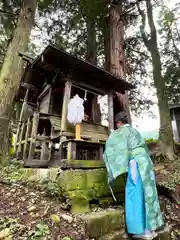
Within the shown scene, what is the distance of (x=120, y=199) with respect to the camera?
148 inches

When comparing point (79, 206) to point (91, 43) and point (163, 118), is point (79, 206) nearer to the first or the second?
point (163, 118)

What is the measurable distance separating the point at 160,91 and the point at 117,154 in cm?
666

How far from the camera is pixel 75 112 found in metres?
4.44

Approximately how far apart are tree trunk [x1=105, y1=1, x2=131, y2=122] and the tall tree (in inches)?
98.3

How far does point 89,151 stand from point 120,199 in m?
1.66

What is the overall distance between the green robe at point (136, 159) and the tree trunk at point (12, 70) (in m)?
2.95

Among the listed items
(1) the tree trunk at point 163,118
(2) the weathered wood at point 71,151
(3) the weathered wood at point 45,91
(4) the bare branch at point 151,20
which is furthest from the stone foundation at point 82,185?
(4) the bare branch at point 151,20

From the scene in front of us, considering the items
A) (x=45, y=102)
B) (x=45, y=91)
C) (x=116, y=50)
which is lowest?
(x=45, y=102)

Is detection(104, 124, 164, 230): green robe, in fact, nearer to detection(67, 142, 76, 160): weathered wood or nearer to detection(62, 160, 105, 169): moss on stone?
detection(62, 160, 105, 169): moss on stone

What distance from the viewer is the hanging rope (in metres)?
4.39

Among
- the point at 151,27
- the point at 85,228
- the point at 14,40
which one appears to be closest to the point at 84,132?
the point at 85,228

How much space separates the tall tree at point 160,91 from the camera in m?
7.93

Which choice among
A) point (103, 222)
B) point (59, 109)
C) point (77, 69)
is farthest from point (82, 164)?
point (59, 109)

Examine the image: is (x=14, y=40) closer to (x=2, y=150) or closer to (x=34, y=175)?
(x=2, y=150)
